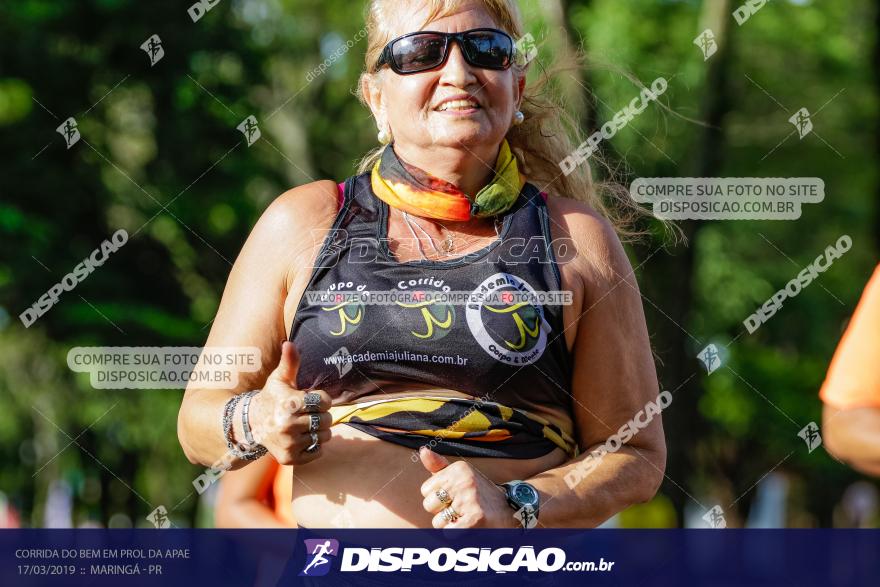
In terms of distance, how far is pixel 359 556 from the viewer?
2574 millimetres

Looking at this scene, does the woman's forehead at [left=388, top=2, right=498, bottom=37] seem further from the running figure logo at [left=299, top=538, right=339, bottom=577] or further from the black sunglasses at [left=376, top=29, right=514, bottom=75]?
the running figure logo at [left=299, top=538, right=339, bottom=577]

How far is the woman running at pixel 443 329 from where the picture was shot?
2.52m

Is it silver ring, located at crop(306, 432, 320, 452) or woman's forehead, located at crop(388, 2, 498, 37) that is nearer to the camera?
silver ring, located at crop(306, 432, 320, 452)

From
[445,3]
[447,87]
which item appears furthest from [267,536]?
[445,3]

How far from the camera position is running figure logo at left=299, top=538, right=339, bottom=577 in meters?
2.57

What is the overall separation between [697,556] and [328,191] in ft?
5.18

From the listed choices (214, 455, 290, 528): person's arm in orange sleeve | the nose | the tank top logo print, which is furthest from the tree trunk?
the tank top logo print

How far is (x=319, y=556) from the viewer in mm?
2582

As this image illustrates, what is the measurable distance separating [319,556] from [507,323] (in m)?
0.65

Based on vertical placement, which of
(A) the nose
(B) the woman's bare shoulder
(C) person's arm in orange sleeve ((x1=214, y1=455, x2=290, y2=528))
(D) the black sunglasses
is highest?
(D) the black sunglasses

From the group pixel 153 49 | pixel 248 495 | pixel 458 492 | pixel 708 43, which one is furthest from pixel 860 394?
pixel 153 49

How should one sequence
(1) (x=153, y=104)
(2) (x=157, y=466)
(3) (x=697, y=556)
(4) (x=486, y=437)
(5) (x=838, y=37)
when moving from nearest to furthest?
(4) (x=486, y=437) → (3) (x=697, y=556) → (1) (x=153, y=104) → (5) (x=838, y=37) → (2) (x=157, y=466)

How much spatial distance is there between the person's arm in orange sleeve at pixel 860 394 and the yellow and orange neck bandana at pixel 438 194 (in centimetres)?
81

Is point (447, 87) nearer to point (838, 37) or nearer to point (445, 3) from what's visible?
point (445, 3)
